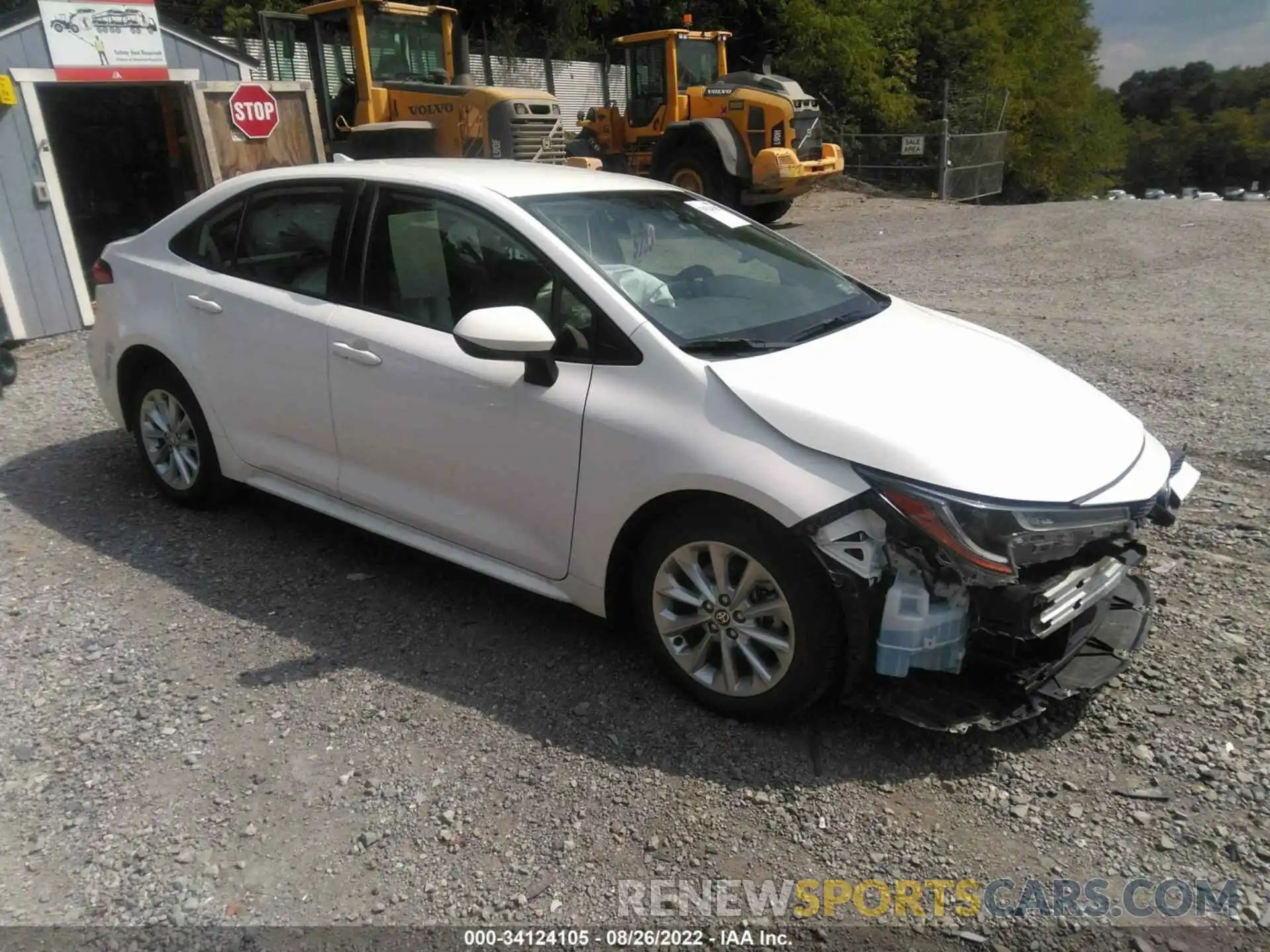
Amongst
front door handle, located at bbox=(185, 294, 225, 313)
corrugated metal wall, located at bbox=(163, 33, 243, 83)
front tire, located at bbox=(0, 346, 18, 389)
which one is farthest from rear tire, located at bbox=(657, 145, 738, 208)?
front door handle, located at bbox=(185, 294, 225, 313)

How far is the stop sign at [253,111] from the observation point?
1065cm

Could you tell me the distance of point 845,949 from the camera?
248 cm

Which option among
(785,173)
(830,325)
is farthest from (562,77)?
(830,325)

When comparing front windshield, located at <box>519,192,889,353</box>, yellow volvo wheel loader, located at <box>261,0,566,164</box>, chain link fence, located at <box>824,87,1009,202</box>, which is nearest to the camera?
front windshield, located at <box>519,192,889,353</box>

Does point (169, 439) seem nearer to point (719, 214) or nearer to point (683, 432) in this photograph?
point (719, 214)

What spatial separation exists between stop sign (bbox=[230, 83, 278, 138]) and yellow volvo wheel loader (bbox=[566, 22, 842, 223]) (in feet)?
23.6

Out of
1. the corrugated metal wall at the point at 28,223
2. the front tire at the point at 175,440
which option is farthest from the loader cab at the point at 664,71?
the front tire at the point at 175,440

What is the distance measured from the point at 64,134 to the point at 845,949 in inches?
595

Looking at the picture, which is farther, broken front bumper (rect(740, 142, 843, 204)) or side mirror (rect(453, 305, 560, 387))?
broken front bumper (rect(740, 142, 843, 204))

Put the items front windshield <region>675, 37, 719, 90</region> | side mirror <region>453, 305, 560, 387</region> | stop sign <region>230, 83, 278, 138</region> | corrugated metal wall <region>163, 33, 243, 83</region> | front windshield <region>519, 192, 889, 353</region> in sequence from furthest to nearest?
front windshield <region>675, 37, 719, 90</region> → stop sign <region>230, 83, 278, 138</region> → corrugated metal wall <region>163, 33, 243, 83</region> → front windshield <region>519, 192, 889, 353</region> → side mirror <region>453, 305, 560, 387</region>

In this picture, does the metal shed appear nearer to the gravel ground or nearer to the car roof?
the gravel ground

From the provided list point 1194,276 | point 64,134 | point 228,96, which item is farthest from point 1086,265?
point 64,134

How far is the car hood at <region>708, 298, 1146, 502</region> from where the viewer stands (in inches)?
114

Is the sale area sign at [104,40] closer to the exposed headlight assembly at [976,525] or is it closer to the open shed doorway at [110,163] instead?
the open shed doorway at [110,163]
